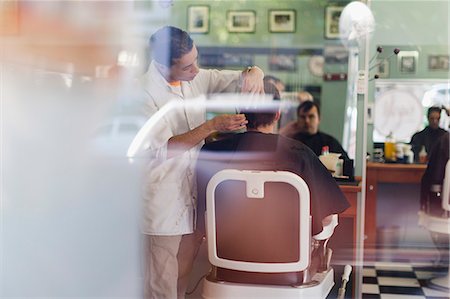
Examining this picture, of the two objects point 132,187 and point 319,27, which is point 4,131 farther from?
point 319,27

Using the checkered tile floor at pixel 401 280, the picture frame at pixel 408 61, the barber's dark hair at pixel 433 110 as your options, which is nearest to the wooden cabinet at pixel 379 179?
the checkered tile floor at pixel 401 280

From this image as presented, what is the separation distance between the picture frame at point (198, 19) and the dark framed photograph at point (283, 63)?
0.29 m

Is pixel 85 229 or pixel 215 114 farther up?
pixel 215 114

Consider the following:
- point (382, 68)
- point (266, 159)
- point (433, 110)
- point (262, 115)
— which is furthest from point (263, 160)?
point (433, 110)

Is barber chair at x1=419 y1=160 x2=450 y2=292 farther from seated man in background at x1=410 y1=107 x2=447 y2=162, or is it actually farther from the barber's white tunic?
the barber's white tunic

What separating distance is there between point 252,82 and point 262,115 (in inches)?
4.9

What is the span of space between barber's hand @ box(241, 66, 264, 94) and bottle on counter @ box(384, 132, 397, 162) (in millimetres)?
840

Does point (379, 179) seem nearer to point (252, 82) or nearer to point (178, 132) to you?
point (252, 82)

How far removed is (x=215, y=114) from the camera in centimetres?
Result: 219

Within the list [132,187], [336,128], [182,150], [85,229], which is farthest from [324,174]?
[85,229]

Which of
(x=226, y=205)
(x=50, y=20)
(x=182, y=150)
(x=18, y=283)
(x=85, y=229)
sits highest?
(x=50, y=20)

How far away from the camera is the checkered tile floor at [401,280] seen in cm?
275

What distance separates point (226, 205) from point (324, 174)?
397 mm

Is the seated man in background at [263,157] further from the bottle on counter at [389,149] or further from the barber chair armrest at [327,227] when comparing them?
the bottle on counter at [389,149]
